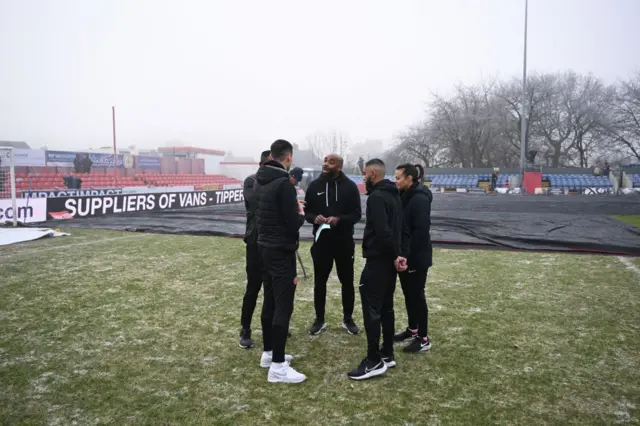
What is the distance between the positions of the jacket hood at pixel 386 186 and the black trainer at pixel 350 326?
1650mm

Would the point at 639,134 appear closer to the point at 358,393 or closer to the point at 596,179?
the point at 596,179

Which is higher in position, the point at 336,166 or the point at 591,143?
the point at 591,143

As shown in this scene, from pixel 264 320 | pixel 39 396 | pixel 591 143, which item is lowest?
pixel 39 396

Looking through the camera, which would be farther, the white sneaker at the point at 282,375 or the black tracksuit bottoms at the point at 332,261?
the black tracksuit bottoms at the point at 332,261

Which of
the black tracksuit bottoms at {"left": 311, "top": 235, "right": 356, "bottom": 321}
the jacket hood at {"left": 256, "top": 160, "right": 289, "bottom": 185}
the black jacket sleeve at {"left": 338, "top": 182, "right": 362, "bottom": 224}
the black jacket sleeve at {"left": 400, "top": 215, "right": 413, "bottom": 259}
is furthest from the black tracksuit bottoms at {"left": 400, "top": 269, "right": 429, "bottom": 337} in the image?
the jacket hood at {"left": 256, "top": 160, "right": 289, "bottom": 185}

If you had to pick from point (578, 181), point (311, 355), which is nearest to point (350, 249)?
point (311, 355)

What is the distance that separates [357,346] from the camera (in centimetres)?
426

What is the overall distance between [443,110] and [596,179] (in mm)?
19466

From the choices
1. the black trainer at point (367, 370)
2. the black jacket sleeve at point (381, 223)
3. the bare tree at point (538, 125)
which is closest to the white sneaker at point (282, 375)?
the black trainer at point (367, 370)

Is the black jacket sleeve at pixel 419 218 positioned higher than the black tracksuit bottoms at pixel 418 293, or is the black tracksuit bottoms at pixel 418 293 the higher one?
the black jacket sleeve at pixel 419 218

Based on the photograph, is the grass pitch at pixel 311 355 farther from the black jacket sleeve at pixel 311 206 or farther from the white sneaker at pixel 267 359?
the black jacket sleeve at pixel 311 206

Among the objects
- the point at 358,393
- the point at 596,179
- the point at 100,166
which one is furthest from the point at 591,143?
the point at 358,393

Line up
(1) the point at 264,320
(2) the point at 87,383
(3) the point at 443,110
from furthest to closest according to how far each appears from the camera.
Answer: (3) the point at 443,110 → (1) the point at 264,320 → (2) the point at 87,383

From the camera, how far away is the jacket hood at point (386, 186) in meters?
3.69
